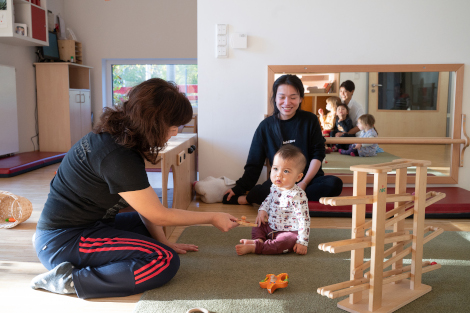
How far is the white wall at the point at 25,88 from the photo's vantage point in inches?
192

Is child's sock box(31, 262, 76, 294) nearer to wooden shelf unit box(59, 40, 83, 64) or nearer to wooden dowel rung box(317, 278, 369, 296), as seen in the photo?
wooden dowel rung box(317, 278, 369, 296)

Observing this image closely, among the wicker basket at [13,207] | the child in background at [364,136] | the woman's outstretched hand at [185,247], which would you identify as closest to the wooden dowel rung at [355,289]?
the woman's outstretched hand at [185,247]

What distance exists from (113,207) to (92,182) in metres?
0.17

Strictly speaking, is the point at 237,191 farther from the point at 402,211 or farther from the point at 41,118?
the point at 41,118

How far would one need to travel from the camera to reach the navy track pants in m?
1.47

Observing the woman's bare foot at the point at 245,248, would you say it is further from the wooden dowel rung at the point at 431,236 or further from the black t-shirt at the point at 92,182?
the wooden dowel rung at the point at 431,236

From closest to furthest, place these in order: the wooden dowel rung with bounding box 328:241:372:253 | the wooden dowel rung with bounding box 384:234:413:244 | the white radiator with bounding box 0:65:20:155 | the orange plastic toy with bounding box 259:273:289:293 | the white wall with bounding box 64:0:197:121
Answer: the wooden dowel rung with bounding box 328:241:372:253, the wooden dowel rung with bounding box 384:234:413:244, the orange plastic toy with bounding box 259:273:289:293, the white radiator with bounding box 0:65:20:155, the white wall with bounding box 64:0:197:121

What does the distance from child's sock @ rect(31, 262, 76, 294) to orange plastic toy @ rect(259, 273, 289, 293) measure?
69 centimetres

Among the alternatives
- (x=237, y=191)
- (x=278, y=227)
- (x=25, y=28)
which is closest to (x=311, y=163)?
(x=237, y=191)

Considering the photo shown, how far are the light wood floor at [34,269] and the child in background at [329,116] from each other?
0.78 meters

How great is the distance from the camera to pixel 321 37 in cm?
308

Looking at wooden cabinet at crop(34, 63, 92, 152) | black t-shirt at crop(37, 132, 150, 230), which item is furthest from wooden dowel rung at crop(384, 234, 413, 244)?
wooden cabinet at crop(34, 63, 92, 152)

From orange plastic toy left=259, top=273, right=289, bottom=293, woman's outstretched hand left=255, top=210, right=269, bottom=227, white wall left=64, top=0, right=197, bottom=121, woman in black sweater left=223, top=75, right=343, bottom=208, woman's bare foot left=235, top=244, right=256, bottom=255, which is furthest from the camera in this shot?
white wall left=64, top=0, right=197, bottom=121

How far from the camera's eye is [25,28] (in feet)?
14.7
